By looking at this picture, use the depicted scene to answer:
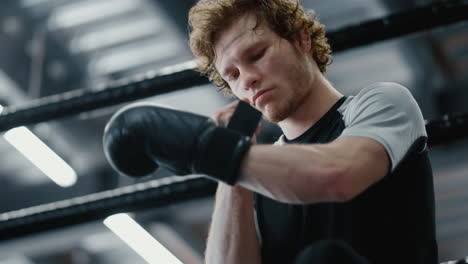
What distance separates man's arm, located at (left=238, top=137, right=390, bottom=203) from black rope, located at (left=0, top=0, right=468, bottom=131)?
24.9 inches

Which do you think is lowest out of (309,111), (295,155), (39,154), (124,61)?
(39,154)

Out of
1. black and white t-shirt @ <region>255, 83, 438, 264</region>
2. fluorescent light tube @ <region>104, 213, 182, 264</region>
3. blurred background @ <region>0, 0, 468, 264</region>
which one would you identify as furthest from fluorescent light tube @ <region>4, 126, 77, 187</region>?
black and white t-shirt @ <region>255, 83, 438, 264</region>

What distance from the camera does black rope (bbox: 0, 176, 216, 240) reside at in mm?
1647

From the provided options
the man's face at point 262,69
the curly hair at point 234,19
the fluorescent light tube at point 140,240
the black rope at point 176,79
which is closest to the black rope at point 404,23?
the black rope at point 176,79

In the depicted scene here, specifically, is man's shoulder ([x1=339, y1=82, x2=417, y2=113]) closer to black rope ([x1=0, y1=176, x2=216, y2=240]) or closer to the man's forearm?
the man's forearm

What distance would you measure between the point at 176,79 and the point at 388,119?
710 mm

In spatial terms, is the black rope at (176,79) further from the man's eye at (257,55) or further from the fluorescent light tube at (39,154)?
the fluorescent light tube at (39,154)

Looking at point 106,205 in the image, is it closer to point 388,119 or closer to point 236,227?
point 236,227

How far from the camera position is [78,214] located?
68.4 inches

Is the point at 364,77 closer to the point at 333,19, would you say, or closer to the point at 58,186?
the point at 333,19

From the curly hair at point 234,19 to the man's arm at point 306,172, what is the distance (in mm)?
427

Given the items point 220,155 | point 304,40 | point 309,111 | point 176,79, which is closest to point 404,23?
point 304,40

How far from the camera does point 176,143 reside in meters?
0.93

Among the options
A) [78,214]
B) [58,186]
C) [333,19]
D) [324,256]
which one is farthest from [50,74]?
[324,256]
